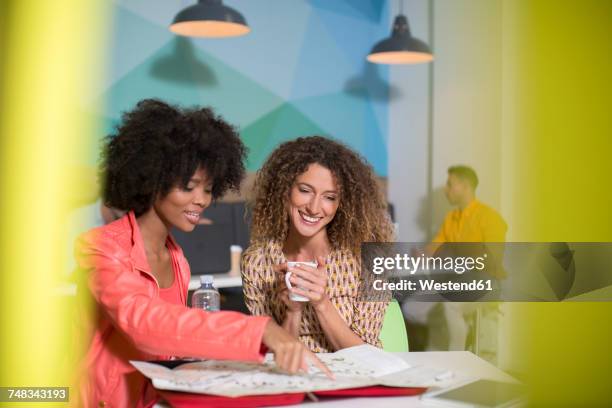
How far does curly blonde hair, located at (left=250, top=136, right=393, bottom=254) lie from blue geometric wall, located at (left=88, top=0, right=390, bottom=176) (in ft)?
8.02

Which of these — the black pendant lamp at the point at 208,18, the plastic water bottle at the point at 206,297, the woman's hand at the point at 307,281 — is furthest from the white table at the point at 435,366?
the black pendant lamp at the point at 208,18

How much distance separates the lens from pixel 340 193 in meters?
1.59

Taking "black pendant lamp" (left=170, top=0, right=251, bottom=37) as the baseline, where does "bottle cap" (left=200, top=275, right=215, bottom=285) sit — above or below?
below

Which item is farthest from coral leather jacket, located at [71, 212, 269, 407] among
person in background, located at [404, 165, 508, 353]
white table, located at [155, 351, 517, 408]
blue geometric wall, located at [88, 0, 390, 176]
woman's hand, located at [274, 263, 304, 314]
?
blue geometric wall, located at [88, 0, 390, 176]

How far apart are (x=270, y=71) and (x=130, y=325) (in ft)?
11.7

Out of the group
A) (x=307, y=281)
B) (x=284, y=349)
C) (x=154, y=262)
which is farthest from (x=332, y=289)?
(x=284, y=349)

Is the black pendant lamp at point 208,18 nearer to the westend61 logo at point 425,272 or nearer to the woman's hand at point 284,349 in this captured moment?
the westend61 logo at point 425,272

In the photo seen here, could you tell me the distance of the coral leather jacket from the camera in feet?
3.50

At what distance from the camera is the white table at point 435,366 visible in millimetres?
1055

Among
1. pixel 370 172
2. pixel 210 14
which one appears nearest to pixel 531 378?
pixel 370 172

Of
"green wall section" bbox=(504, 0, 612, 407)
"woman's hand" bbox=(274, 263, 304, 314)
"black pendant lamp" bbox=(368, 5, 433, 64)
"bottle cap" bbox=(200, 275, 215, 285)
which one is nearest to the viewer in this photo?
"woman's hand" bbox=(274, 263, 304, 314)

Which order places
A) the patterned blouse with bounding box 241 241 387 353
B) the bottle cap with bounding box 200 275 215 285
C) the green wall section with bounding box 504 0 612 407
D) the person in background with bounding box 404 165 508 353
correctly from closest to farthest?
the patterned blouse with bounding box 241 241 387 353 < the green wall section with bounding box 504 0 612 407 < the bottle cap with bounding box 200 275 215 285 < the person in background with bounding box 404 165 508 353

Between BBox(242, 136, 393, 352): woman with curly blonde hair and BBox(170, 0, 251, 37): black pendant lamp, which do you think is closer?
BBox(242, 136, 393, 352): woman with curly blonde hair

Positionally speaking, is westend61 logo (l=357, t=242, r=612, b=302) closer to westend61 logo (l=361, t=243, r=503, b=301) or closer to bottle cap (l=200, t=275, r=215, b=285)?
westend61 logo (l=361, t=243, r=503, b=301)
